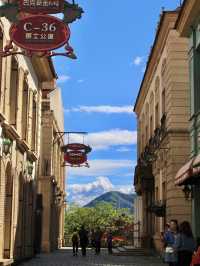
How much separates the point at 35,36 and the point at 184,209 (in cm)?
1448

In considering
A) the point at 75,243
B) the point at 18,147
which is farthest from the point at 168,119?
the point at 75,243

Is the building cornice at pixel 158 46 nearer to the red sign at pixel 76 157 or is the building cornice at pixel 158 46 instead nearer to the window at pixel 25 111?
the red sign at pixel 76 157

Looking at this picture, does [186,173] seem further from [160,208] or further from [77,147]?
[77,147]

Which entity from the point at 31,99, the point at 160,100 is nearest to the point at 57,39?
the point at 31,99

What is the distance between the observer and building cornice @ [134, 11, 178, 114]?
91.5 feet

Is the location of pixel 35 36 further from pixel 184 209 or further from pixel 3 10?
pixel 184 209

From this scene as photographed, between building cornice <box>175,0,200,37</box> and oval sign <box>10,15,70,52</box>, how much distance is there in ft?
19.6

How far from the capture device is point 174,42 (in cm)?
2800

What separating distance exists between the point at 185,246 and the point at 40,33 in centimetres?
590

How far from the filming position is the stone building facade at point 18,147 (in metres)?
20.7

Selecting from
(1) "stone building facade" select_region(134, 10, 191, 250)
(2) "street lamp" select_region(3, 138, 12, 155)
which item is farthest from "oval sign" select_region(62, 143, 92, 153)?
(2) "street lamp" select_region(3, 138, 12, 155)

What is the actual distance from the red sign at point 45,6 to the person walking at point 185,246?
5.76 meters

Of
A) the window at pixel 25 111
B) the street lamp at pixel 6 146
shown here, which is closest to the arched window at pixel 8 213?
the street lamp at pixel 6 146

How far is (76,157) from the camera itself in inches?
1683
